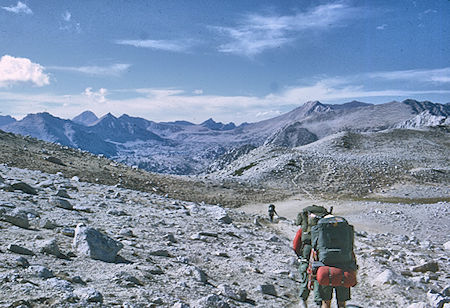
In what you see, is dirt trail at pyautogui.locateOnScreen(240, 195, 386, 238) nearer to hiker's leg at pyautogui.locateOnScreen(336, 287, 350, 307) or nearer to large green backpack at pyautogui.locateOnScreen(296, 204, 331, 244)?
large green backpack at pyautogui.locateOnScreen(296, 204, 331, 244)

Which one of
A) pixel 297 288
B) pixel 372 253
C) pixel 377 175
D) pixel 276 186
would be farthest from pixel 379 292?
pixel 377 175

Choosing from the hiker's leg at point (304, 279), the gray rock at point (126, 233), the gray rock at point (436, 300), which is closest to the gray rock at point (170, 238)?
the gray rock at point (126, 233)

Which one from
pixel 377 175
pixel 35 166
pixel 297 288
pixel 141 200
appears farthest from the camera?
pixel 377 175

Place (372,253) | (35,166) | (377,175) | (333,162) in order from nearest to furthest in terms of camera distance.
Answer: (372,253) → (35,166) → (377,175) → (333,162)

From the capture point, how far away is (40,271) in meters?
6.09

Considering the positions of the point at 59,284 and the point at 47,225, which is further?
the point at 47,225

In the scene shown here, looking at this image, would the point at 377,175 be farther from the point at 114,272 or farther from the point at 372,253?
the point at 114,272

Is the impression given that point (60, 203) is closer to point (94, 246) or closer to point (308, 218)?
point (94, 246)

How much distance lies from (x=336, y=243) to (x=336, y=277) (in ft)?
2.20

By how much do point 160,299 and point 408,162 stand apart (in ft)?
199

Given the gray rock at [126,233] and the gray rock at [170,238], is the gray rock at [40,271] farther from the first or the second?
the gray rock at [170,238]

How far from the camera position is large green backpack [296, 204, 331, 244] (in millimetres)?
7732

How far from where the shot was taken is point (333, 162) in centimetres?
5166

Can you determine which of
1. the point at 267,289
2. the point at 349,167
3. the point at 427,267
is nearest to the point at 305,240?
the point at 267,289
